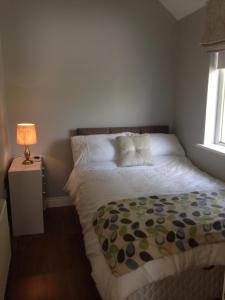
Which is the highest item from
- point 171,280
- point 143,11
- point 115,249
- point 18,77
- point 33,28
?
point 143,11

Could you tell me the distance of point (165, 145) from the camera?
329 centimetres

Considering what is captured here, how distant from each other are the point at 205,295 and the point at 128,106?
225 cm

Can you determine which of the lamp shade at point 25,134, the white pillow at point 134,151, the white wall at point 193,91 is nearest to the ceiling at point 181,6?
the white wall at point 193,91

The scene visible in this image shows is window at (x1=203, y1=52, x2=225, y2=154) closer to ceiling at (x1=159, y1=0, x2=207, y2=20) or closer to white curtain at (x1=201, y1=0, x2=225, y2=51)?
white curtain at (x1=201, y1=0, x2=225, y2=51)

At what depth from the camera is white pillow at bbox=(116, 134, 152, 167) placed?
297cm

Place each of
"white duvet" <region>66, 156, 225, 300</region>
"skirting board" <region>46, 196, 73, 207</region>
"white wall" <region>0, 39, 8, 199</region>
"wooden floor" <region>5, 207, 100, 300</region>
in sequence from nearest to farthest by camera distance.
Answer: "white duvet" <region>66, 156, 225, 300</region>, "wooden floor" <region>5, 207, 100, 300</region>, "white wall" <region>0, 39, 8, 199</region>, "skirting board" <region>46, 196, 73, 207</region>

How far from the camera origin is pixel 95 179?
2.57m

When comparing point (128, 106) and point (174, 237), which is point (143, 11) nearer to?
point (128, 106)

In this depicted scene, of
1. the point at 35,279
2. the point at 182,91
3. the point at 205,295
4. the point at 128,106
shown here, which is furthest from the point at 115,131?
the point at 205,295

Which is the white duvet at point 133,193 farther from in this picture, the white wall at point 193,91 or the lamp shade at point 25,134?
the lamp shade at point 25,134

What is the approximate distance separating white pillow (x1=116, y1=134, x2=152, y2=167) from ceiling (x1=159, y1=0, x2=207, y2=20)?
57.1 inches

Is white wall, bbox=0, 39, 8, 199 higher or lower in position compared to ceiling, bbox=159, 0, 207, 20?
lower

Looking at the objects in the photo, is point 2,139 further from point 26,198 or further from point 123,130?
point 123,130

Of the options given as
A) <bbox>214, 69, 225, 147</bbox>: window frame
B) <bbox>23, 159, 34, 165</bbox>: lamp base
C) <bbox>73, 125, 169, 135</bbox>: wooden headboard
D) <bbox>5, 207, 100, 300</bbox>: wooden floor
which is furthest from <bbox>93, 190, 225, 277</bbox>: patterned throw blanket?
<bbox>73, 125, 169, 135</bbox>: wooden headboard
